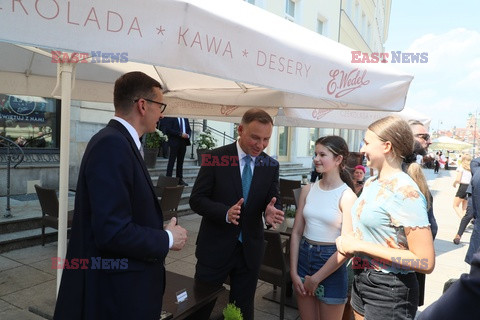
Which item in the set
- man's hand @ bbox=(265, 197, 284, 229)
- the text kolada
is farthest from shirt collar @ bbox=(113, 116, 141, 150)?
man's hand @ bbox=(265, 197, 284, 229)

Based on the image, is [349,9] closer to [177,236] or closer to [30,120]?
[30,120]

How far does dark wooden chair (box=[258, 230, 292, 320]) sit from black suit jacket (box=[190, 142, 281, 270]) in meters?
0.69

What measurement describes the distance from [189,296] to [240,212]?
0.65m

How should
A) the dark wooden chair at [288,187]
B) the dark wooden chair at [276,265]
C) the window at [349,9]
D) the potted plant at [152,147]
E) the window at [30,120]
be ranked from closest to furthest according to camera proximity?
1. the dark wooden chair at [276,265]
2. the dark wooden chair at [288,187]
3. the window at [30,120]
4. the potted plant at [152,147]
5. the window at [349,9]

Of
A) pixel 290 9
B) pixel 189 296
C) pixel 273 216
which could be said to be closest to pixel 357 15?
pixel 290 9

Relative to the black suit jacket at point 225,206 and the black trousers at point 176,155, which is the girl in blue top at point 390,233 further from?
the black trousers at point 176,155

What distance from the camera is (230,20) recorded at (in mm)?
1759

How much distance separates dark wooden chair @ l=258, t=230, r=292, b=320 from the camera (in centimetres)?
321

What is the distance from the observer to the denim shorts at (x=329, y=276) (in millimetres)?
2371

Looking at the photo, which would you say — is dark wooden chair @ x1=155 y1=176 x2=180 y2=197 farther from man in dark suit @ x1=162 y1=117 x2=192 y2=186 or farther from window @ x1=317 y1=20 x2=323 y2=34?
window @ x1=317 y1=20 x2=323 y2=34

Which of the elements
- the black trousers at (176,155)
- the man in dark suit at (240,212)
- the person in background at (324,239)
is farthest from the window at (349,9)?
the man in dark suit at (240,212)

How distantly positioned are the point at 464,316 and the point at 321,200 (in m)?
1.70

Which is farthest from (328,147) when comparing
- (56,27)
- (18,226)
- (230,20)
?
Answer: (18,226)

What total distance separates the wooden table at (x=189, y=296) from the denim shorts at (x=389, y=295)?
97 cm
